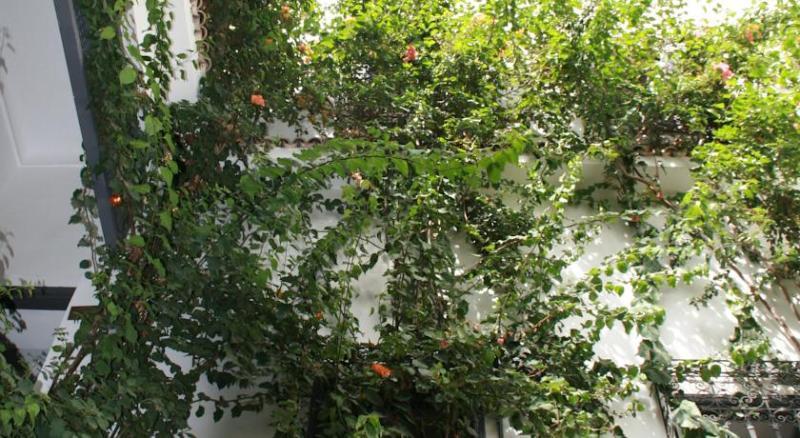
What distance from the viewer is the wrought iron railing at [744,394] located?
9.55 feet

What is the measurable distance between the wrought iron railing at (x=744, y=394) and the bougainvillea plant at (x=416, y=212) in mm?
165

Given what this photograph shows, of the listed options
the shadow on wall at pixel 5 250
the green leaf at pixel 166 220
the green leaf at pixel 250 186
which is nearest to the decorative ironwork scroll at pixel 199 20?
the shadow on wall at pixel 5 250

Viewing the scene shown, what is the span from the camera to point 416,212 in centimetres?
302

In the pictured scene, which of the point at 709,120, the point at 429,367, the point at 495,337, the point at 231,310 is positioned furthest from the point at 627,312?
the point at 709,120

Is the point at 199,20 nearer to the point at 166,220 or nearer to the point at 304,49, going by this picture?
the point at 304,49

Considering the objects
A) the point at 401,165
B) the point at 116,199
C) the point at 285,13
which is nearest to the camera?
the point at 401,165

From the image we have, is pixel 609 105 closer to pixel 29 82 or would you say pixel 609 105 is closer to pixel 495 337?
pixel 495 337

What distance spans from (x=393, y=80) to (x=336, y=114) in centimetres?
36

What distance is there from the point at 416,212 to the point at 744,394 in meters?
1.63

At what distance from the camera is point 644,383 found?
298cm

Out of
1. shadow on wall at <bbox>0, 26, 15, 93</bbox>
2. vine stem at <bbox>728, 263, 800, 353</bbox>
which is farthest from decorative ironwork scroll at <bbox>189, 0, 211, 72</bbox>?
vine stem at <bbox>728, 263, 800, 353</bbox>

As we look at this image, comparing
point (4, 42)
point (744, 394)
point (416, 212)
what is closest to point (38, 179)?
point (4, 42)

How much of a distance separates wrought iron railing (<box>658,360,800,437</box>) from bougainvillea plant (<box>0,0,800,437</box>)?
0.54 ft

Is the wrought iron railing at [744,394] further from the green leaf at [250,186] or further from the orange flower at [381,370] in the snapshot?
the green leaf at [250,186]
